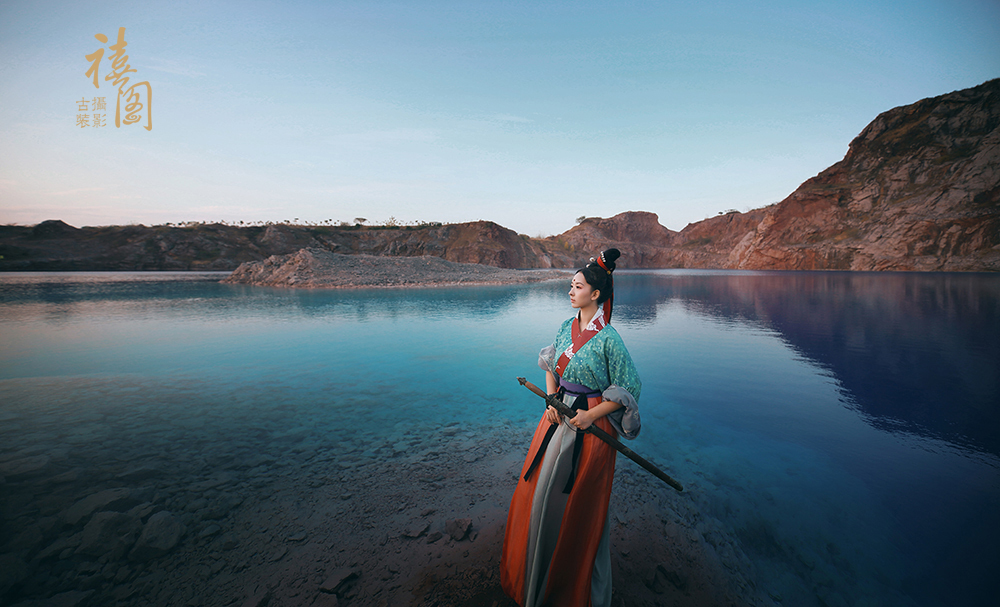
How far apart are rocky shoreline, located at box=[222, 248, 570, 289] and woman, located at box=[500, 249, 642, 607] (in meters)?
31.7

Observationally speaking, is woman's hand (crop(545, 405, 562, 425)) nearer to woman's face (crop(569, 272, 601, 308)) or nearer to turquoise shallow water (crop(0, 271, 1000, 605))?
woman's face (crop(569, 272, 601, 308))

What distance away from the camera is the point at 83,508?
326 cm

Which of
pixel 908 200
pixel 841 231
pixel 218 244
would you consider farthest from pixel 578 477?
pixel 218 244

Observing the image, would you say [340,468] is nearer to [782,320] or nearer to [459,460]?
[459,460]

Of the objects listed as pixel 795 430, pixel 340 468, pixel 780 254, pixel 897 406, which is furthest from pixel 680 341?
pixel 780 254

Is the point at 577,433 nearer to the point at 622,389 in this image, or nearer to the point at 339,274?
the point at 622,389

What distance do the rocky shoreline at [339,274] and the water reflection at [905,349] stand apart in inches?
872

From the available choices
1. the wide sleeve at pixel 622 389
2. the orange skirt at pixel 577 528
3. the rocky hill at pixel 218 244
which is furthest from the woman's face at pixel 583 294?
the rocky hill at pixel 218 244

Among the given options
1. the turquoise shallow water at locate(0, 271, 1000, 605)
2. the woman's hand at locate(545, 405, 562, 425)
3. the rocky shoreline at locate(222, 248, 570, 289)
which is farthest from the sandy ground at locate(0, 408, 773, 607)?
the rocky shoreline at locate(222, 248, 570, 289)

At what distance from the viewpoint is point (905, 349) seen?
9.61 metres

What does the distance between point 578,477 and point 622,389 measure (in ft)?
2.05

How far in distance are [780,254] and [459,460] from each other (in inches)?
3048

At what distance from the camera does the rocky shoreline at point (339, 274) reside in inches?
1261

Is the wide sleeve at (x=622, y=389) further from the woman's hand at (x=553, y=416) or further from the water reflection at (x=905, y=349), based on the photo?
the water reflection at (x=905, y=349)
